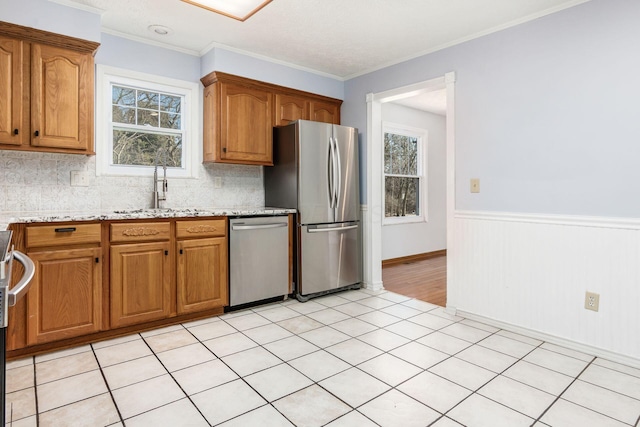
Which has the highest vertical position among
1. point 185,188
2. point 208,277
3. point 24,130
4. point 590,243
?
point 24,130

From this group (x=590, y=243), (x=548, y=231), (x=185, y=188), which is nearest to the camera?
(x=590, y=243)

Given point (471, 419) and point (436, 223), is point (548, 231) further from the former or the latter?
point (436, 223)

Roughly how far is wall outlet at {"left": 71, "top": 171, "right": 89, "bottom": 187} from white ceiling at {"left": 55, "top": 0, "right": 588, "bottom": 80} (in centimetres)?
119

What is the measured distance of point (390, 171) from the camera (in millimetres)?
5648

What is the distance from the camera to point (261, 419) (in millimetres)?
1779

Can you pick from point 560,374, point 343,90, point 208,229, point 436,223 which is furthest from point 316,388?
point 436,223

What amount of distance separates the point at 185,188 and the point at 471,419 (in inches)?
116

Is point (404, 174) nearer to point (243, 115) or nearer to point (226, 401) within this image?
point (243, 115)

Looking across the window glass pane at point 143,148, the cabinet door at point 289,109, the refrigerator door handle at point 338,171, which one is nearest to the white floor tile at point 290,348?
the refrigerator door handle at point 338,171

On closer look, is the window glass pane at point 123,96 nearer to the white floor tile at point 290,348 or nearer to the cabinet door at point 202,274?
the cabinet door at point 202,274

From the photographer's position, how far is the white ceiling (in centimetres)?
272

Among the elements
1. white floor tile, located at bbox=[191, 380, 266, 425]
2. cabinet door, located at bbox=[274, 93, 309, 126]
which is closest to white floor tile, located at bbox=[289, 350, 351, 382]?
white floor tile, located at bbox=[191, 380, 266, 425]

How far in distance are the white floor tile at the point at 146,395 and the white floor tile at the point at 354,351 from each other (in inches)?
38.7

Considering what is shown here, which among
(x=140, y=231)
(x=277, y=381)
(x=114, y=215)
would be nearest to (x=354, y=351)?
(x=277, y=381)
